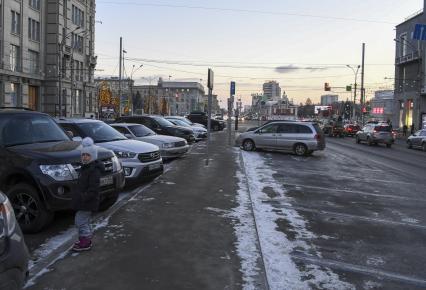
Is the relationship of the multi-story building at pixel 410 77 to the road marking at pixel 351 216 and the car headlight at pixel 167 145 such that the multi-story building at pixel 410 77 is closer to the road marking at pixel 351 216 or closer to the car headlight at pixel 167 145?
the car headlight at pixel 167 145

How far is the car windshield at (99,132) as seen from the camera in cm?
1212

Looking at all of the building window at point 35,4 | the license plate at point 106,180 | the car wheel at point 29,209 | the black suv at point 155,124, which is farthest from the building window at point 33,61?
the car wheel at point 29,209

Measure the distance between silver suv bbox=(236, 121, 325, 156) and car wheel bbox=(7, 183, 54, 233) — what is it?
17134 millimetres

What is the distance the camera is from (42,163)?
24.0 ft

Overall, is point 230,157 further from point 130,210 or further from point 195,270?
point 195,270

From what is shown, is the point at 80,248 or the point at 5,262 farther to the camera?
the point at 80,248

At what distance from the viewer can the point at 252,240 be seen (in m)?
7.02

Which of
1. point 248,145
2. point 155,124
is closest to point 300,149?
point 248,145

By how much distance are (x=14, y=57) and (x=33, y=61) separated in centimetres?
452

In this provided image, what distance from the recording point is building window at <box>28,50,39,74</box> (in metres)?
50.3

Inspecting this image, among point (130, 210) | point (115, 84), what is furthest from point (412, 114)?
point (115, 84)

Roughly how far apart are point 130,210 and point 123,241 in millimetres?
2023

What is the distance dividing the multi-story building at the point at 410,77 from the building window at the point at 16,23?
1532 inches

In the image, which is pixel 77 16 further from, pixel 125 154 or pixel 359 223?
pixel 359 223
